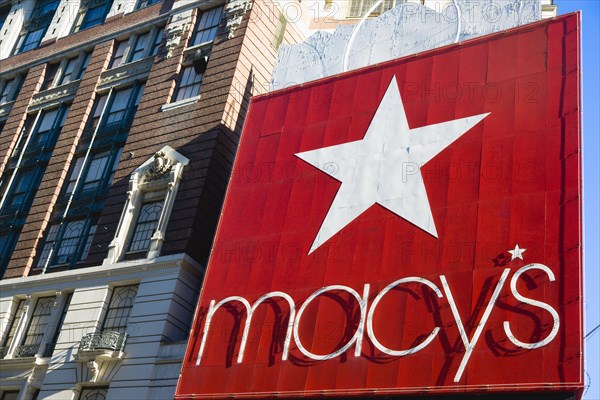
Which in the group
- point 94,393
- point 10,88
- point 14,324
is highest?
point 10,88

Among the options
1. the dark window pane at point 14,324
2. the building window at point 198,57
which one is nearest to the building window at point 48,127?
the building window at point 198,57

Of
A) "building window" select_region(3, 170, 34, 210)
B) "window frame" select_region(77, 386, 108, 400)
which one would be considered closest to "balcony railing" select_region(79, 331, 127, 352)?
"window frame" select_region(77, 386, 108, 400)

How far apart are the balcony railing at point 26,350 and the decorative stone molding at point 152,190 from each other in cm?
537

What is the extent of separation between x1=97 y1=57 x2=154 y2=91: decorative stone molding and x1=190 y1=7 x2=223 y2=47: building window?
311 centimetres

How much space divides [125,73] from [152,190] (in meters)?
10.4

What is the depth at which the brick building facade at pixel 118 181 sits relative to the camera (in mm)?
31656

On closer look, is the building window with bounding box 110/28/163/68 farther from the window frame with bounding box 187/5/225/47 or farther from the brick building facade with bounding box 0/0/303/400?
the window frame with bounding box 187/5/225/47

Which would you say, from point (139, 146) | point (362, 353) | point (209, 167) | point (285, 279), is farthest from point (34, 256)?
point (362, 353)

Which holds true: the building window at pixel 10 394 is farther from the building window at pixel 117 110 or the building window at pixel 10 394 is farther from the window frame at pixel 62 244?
the building window at pixel 117 110

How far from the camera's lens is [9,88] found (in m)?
50.2

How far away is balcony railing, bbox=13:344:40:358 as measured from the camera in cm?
3481

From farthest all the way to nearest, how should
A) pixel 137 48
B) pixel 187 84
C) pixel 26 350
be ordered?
pixel 137 48
pixel 187 84
pixel 26 350

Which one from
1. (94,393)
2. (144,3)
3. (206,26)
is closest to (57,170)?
(206,26)

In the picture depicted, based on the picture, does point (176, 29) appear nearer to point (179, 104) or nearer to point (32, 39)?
point (179, 104)
